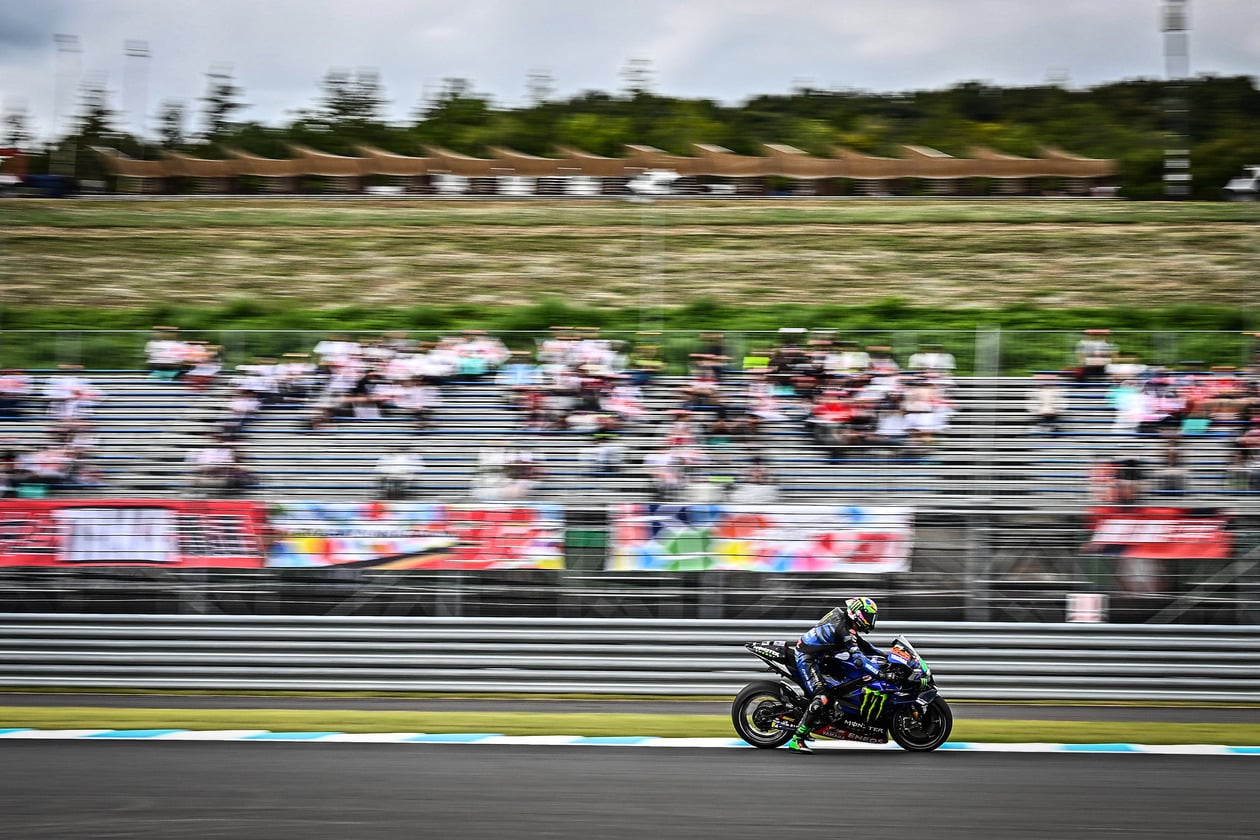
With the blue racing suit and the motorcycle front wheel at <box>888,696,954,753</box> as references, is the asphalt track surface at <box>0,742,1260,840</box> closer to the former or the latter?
the motorcycle front wheel at <box>888,696,954,753</box>

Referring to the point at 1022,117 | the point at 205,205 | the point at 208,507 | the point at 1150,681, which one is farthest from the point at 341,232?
the point at 1150,681

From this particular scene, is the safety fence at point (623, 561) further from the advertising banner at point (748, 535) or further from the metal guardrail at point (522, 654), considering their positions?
the metal guardrail at point (522, 654)

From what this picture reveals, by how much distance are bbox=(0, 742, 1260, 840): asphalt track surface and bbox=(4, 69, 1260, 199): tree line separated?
896 inches

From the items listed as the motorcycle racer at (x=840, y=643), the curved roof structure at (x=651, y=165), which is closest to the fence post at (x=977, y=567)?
the motorcycle racer at (x=840, y=643)

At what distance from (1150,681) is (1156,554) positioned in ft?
3.48

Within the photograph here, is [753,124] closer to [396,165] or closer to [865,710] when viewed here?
[396,165]

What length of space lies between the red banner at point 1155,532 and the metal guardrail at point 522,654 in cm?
63

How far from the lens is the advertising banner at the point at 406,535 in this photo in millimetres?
10633

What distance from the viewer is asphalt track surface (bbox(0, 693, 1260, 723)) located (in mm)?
9719

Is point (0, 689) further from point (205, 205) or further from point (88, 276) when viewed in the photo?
point (205, 205)

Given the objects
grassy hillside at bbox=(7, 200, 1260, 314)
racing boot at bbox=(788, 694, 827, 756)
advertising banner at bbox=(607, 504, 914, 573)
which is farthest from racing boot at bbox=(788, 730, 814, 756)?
grassy hillside at bbox=(7, 200, 1260, 314)

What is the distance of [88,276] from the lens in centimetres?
2392

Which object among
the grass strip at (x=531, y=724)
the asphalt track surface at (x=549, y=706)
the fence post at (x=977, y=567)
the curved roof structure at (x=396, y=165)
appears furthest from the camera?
the curved roof structure at (x=396, y=165)

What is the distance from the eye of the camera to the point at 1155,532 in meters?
10.2
